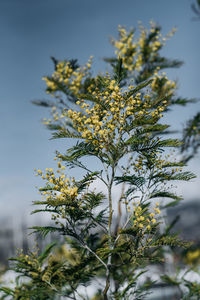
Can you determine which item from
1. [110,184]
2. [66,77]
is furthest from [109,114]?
[66,77]

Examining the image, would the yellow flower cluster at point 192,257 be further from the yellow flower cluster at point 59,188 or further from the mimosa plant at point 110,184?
the yellow flower cluster at point 59,188

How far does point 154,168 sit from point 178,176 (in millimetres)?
207

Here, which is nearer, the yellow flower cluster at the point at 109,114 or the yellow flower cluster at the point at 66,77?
the yellow flower cluster at the point at 109,114

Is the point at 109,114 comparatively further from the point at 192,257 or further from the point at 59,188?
the point at 192,257

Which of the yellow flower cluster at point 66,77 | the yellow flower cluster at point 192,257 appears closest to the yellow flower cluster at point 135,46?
the yellow flower cluster at point 66,77

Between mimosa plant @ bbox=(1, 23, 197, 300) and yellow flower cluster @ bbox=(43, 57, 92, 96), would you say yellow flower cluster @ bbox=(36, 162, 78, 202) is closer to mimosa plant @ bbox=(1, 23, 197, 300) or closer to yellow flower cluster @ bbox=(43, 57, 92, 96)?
mimosa plant @ bbox=(1, 23, 197, 300)

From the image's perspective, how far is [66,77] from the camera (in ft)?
12.0

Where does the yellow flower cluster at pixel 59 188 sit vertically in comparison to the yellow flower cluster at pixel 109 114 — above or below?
below

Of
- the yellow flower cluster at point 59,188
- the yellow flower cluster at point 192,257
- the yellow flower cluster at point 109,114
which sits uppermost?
the yellow flower cluster at point 109,114

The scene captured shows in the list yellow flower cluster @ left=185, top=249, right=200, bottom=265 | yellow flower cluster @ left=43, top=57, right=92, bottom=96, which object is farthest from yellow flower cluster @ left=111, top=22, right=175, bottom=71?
yellow flower cluster @ left=185, top=249, right=200, bottom=265

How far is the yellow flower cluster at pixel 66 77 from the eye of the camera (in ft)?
11.7

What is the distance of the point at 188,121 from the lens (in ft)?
11.4

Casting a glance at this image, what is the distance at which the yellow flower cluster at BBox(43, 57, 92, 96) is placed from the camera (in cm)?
357

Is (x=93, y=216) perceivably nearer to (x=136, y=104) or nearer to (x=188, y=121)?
(x=136, y=104)
